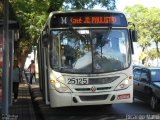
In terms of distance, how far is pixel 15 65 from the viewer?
58.6ft

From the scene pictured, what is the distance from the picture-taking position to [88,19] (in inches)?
547

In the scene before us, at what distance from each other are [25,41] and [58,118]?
1858 centimetres

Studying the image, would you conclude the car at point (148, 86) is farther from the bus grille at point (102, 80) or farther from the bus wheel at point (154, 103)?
the bus grille at point (102, 80)

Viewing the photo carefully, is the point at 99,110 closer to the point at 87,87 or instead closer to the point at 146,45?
the point at 87,87

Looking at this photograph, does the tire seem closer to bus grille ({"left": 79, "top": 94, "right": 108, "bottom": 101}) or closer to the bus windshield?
the bus windshield

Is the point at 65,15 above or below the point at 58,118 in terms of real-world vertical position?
above

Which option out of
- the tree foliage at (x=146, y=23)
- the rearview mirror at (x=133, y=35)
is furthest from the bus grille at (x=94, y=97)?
the tree foliage at (x=146, y=23)

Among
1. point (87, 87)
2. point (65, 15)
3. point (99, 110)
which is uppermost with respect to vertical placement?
point (65, 15)

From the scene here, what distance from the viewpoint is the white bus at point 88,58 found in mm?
13391

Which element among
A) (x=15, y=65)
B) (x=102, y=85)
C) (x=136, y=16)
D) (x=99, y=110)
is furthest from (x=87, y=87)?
(x=136, y=16)

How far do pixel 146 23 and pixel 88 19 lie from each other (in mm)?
55325

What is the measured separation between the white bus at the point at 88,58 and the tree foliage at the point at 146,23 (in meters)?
52.5

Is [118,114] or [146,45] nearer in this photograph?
[118,114]

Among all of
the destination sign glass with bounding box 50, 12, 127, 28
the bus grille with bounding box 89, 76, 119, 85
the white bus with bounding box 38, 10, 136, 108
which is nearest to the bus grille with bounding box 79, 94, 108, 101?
the white bus with bounding box 38, 10, 136, 108
